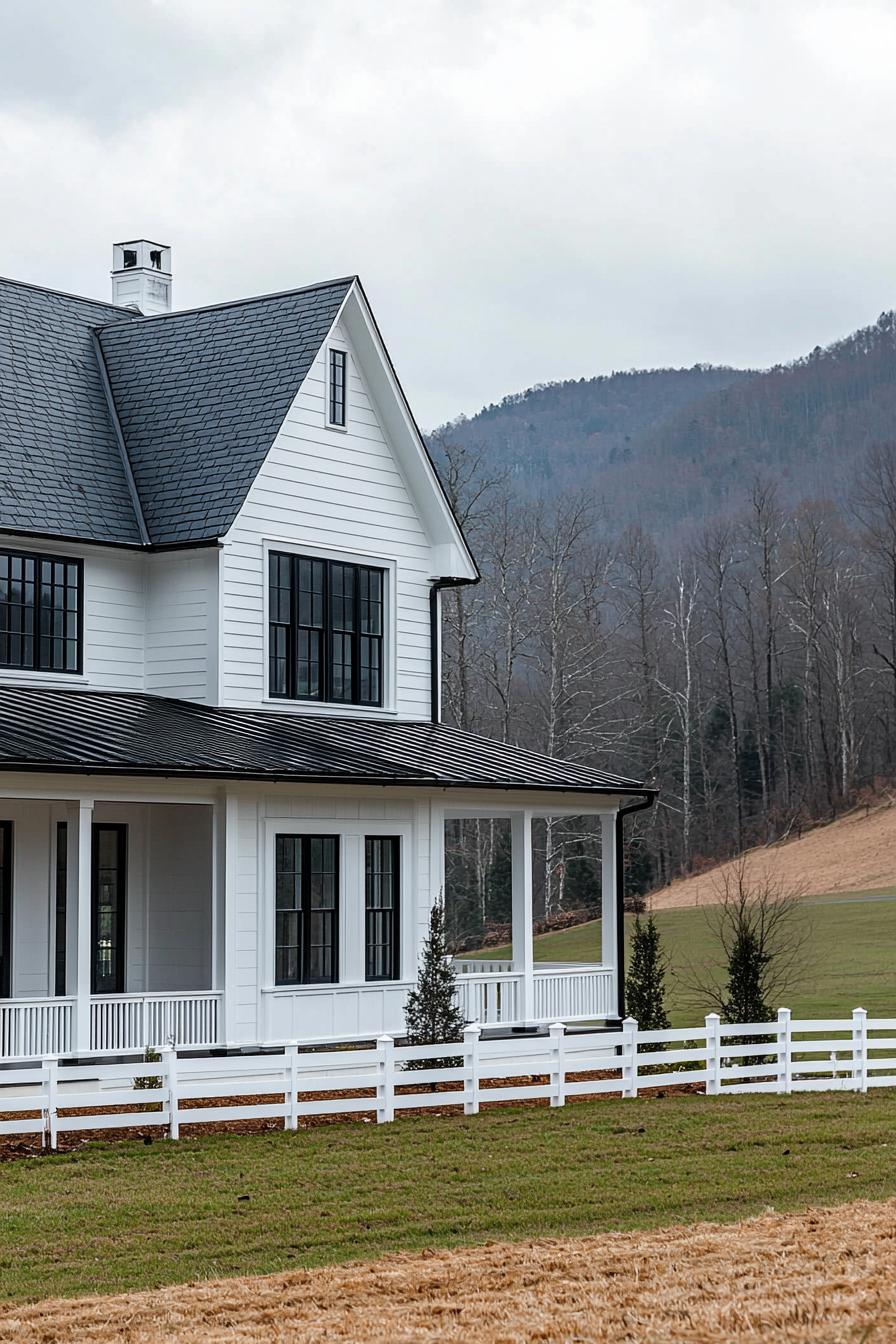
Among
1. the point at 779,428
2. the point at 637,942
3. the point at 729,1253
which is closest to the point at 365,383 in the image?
the point at 637,942

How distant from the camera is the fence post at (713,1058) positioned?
67.2 feet

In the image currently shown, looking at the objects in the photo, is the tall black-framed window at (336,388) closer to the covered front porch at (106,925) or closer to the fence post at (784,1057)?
the covered front porch at (106,925)

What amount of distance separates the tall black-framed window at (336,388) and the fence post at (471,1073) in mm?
9916

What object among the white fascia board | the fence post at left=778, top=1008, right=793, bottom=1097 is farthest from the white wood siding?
the fence post at left=778, top=1008, right=793, bottom=1097

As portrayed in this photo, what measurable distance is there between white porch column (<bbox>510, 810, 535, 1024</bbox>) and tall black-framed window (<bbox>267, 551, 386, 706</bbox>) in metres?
3.10

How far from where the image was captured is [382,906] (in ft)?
76.3

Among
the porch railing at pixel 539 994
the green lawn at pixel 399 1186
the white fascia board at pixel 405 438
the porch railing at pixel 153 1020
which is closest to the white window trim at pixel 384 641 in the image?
the white fascia board at pixel 405 438

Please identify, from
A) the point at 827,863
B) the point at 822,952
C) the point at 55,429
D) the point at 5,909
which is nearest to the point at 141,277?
the point at 55,429

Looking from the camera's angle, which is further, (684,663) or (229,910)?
(684,663)

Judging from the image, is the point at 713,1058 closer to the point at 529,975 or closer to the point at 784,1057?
the point at 784,1057

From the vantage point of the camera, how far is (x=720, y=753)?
76.8 metres

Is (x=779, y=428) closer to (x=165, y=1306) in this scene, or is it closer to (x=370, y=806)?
(x=370, y=806)

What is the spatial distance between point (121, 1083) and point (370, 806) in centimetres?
519

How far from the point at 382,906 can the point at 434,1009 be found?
227 centimetres
